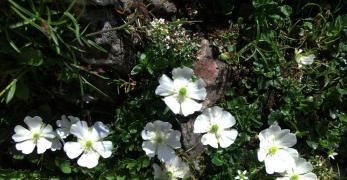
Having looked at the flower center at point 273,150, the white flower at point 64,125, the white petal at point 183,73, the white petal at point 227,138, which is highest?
the white petal at point 183,73

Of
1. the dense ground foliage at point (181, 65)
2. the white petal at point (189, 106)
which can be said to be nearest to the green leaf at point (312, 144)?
the dense ground foliage at point (181, 65)

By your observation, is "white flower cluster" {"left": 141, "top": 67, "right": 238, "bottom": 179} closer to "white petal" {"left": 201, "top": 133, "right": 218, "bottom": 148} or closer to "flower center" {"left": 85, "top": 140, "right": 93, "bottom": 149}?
"white petal" {"left": 201, "top": 133, "right": 218, "bottom": 148}

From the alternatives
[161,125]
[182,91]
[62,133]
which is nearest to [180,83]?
[182,91]

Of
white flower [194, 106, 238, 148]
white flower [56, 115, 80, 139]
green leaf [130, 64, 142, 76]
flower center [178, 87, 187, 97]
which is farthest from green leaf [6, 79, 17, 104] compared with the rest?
white flower [194, 106, 238, 148]

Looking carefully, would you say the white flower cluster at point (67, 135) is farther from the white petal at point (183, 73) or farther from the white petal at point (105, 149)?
the white petal at point (183, 73)

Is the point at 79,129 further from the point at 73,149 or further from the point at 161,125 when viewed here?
the point at 161,125

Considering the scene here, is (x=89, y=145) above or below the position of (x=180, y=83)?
below
